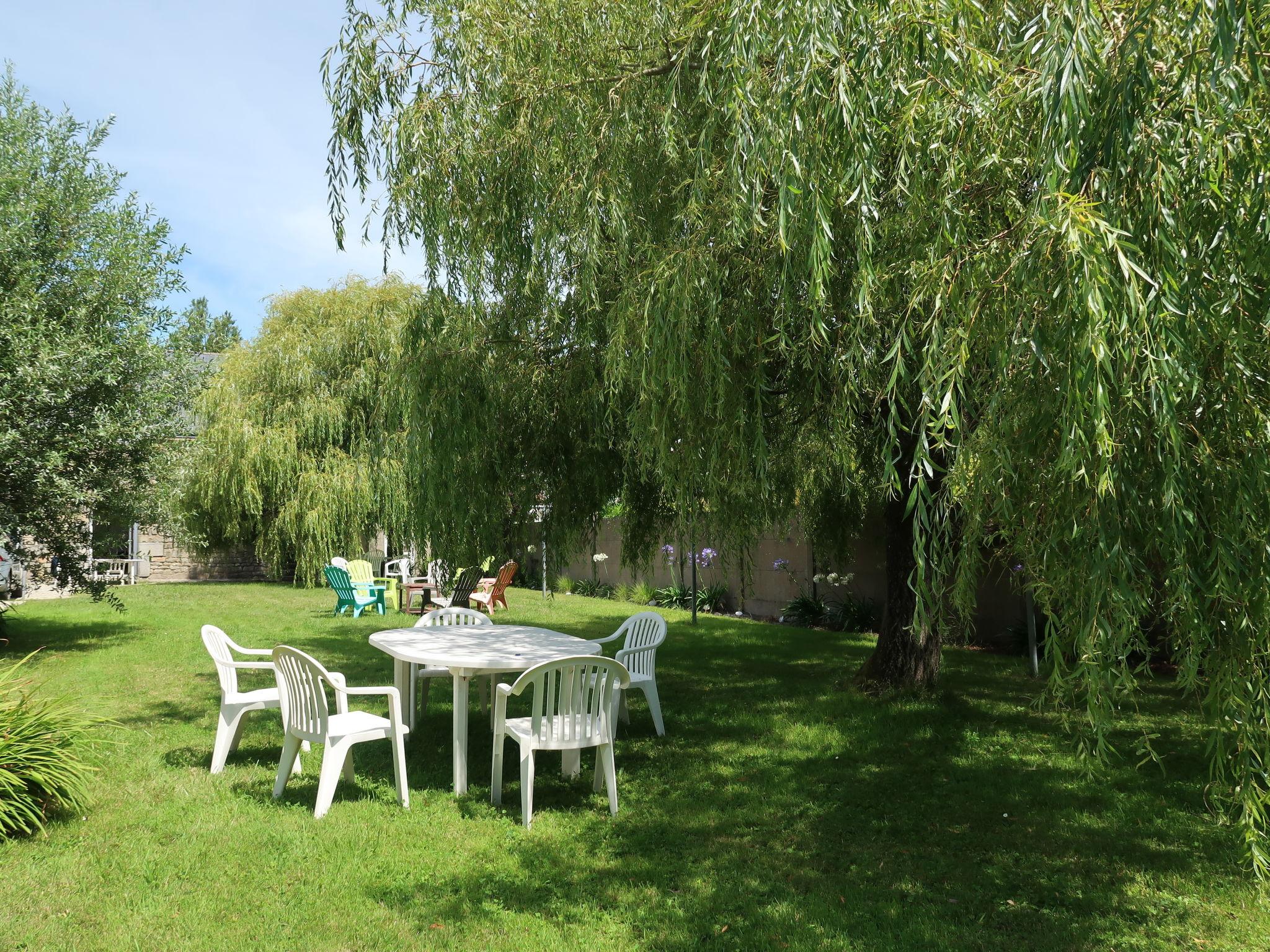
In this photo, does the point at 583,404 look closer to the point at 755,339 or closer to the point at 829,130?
the point at 755,339

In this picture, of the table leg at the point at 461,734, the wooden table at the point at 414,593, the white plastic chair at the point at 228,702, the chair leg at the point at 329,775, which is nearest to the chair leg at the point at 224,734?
the white plastic chair at the point at 228,702

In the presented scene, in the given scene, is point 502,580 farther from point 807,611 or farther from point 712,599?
point 807,611

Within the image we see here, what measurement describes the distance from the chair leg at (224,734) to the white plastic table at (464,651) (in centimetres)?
94

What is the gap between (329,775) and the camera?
15.3 ft

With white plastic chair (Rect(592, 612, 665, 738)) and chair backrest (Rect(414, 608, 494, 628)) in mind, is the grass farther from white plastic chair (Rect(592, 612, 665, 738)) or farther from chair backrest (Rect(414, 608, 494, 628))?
chair backrest (Rect(414, 608, 494, 628))

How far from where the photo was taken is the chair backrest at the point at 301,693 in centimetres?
462

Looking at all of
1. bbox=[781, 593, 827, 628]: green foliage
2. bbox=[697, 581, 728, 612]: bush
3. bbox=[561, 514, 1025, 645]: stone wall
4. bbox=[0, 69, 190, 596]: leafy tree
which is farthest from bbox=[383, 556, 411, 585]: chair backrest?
bbox=[781, 593, 827, 628]: green foliage

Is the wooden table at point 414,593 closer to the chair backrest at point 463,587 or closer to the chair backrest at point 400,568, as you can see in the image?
the chair backrest at point 400,568

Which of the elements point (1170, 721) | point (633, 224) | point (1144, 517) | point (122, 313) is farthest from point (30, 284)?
point (1170, 721)

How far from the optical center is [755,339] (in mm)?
4676

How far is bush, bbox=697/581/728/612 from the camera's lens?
1471 centimetres

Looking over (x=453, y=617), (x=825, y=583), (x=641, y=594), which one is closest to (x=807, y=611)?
(x=825, y=583)

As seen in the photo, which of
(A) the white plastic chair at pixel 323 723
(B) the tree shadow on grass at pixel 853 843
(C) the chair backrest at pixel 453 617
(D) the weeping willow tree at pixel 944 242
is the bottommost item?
(B) the tree shadow on grass at pixel 853 843

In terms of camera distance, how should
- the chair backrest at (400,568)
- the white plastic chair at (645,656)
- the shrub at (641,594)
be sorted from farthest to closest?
1. the chair backrest at (400,568)
2. the shrub at (641,594)
3. the white plastic chair at (645,656)
